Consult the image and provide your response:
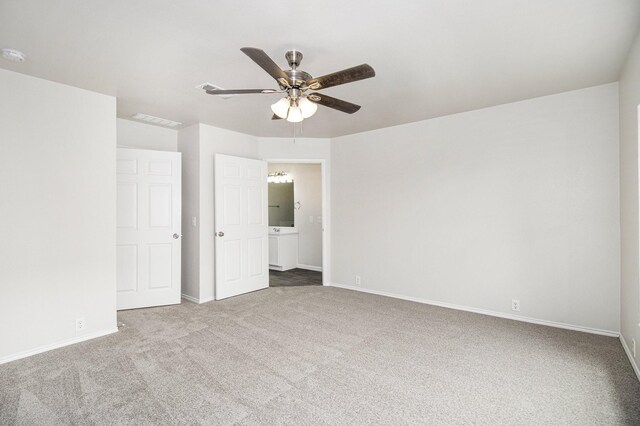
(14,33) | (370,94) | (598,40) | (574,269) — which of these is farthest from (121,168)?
(574,269)

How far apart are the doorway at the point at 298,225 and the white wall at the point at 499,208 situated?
1.69 meters

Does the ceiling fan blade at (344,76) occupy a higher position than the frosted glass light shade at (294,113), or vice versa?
the ceiling fan blade at (344,76)

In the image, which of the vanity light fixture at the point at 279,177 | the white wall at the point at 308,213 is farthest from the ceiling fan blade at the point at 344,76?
the vanity light fixture at the point at 279,177

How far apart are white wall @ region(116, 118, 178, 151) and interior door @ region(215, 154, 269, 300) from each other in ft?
2.77

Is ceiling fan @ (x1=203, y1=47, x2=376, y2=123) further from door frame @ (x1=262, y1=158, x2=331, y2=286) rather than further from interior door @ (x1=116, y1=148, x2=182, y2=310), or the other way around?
door frame @ (x1=262, y1=158, x2=331, y2=286)

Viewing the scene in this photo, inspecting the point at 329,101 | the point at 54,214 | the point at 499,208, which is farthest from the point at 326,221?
the point at 54,214

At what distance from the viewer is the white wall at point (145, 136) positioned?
4.19 metres

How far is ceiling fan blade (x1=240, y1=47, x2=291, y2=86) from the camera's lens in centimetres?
180

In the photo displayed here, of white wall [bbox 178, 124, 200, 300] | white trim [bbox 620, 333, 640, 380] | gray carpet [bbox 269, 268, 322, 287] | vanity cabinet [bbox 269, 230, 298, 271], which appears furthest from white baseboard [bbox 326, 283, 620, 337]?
white wall [bbox 178, 124, 200, 300]

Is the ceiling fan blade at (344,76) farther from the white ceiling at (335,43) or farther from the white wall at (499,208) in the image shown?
the white wall at (499,208)

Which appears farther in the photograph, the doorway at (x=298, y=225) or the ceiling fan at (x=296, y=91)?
the doorway at (x=298, y=225)

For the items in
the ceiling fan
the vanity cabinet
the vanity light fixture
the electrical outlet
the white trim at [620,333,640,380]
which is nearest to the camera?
the ceiling fan

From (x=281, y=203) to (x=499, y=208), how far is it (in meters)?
4.78

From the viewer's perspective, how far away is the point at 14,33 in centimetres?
217
